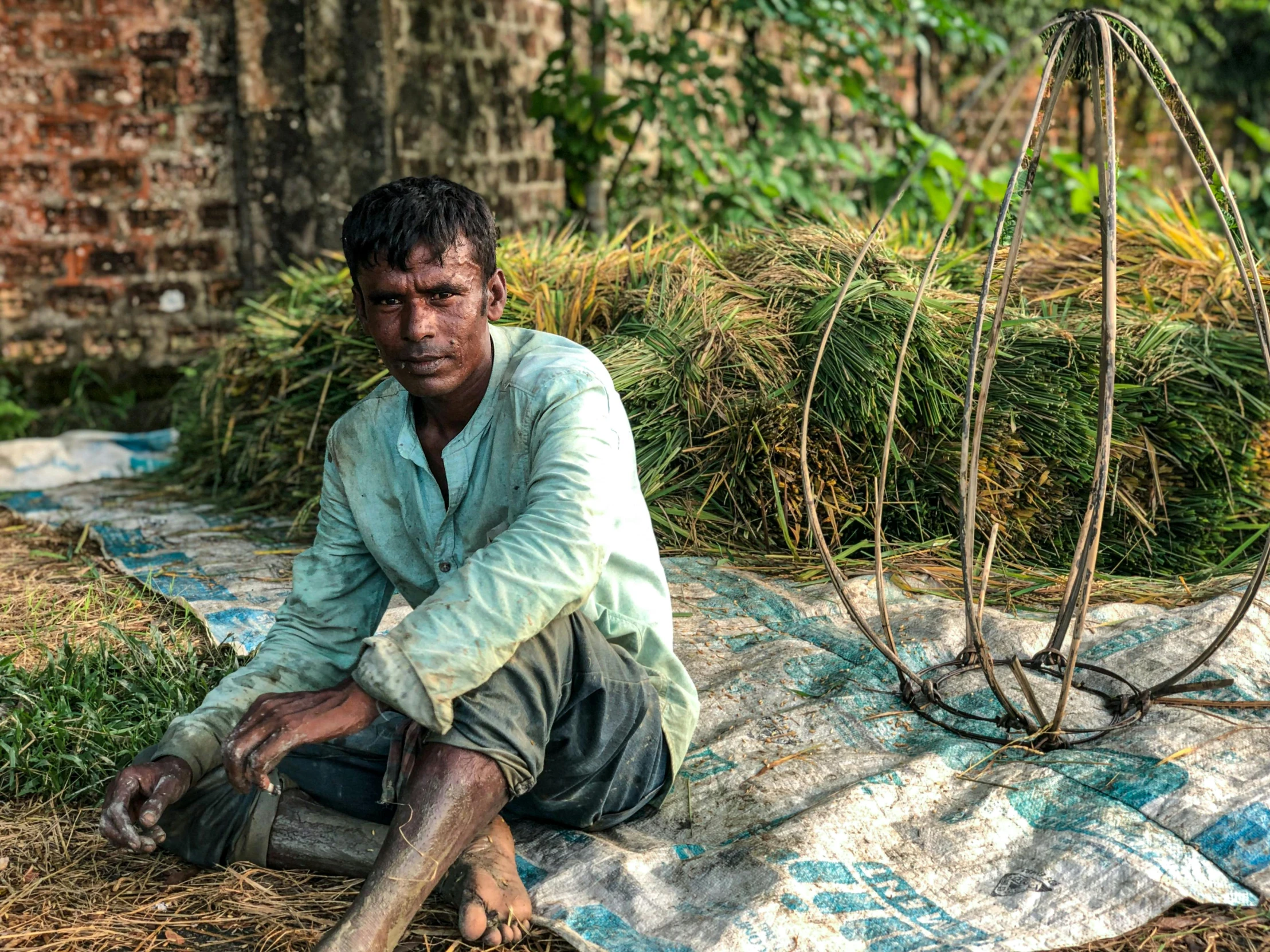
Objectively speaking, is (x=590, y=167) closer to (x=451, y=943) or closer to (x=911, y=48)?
(x=911, y=48)

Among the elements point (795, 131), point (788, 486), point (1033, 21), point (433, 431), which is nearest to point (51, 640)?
point (433, 431)

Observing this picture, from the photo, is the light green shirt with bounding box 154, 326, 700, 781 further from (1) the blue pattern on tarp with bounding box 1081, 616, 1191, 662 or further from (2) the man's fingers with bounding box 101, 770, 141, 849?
(1) the blue pattern on tarp with bounding box 1081, 616, 1191, 662

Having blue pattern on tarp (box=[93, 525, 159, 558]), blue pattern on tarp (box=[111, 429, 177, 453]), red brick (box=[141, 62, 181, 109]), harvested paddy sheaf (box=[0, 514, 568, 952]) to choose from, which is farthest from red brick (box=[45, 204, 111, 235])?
harvested paddy sheaf (box=[0, 514, 568, 952])

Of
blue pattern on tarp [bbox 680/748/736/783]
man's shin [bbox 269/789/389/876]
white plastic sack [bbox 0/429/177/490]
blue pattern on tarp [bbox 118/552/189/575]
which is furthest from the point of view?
white plastic sack [bbox 0/429/177/490]

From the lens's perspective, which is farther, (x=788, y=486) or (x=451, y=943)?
(x=788, y=486)

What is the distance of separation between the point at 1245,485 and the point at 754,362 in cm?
135

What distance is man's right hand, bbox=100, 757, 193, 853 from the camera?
171cm

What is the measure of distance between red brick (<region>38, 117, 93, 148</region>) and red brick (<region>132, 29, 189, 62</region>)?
356mm

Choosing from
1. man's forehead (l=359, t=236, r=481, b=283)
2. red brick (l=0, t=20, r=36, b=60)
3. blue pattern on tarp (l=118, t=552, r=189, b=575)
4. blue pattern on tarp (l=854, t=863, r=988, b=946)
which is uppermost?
red brick (l=0, t=20, r=36, b=60)

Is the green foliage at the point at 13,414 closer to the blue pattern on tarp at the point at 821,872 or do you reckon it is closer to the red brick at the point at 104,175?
the red brick at the point at 104,175

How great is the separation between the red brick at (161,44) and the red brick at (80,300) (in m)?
0.95

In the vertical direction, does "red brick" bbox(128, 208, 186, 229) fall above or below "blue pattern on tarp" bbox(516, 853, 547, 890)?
above

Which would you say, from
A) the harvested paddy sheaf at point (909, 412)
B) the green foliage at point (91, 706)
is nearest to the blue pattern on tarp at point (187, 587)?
the green foliage at point (91, 706)

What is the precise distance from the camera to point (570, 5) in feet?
17.3
